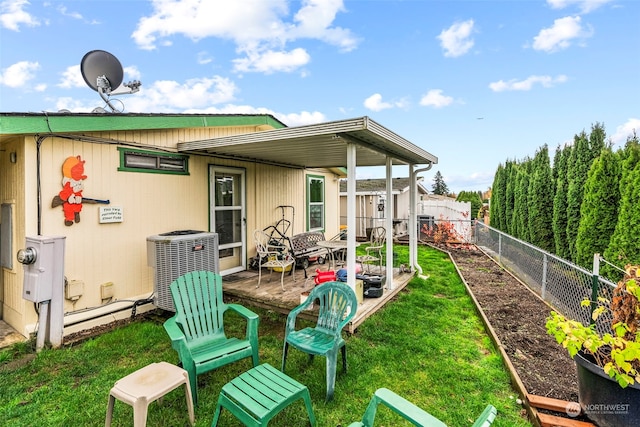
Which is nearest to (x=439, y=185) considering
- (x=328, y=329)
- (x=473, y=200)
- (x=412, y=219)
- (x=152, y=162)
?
(x=473, y=200)

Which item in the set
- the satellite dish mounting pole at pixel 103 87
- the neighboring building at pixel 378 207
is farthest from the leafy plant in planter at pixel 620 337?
the neighboring building at pixel 378 207

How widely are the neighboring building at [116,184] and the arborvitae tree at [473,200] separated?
574 inches

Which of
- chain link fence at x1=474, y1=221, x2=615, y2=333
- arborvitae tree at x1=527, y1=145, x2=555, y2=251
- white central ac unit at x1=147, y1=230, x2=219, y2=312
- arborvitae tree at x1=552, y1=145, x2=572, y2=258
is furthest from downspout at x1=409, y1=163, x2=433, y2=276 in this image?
white central ac unit at x1=147, y1=230, x2=219, y2=312

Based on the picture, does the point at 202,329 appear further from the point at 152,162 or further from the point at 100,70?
the point at 100,70

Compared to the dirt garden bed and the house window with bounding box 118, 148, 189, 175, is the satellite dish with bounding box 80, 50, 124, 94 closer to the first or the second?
the house window with bounding box 118, 148, 189, 175

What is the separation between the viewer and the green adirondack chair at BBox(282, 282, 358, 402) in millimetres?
2592

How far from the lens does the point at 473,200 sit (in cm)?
1914

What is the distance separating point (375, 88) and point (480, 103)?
3.87 metres

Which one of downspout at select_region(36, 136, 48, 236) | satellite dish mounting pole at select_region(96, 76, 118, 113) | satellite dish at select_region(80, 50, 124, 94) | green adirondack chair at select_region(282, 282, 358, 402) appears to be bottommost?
green adirondack chair at select_region(282, 282, 358, 402)

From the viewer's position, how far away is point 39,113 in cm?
325

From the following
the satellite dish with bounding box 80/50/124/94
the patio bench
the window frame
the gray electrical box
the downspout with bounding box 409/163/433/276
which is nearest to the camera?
the gray electrical box

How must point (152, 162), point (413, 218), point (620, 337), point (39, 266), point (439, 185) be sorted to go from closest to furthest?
point (620, 337)
point (39, 266)
point (152, 162)
point (413, 218)
point (439, 185)

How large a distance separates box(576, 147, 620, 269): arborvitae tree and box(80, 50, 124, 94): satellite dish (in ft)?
27.5

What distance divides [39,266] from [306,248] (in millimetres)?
4195
